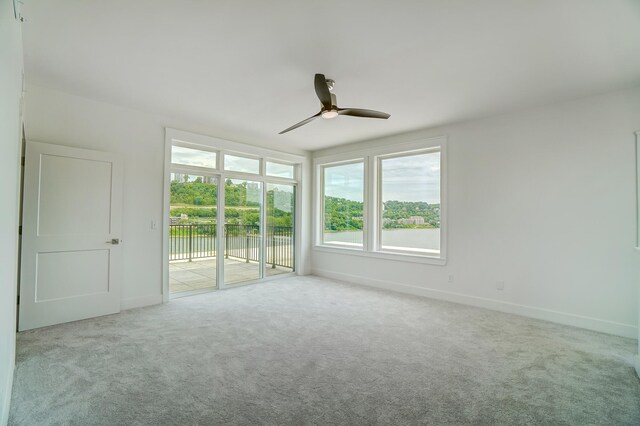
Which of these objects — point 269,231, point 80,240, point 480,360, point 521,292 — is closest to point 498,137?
point 521,292

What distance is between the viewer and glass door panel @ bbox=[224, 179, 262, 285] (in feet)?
17.4

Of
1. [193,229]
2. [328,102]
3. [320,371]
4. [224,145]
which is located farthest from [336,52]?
[193,229]

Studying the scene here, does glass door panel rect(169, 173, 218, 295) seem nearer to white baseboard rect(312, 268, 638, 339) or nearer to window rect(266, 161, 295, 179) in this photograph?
window rect(266, 161, 295, 179)

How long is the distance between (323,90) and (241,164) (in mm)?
3021

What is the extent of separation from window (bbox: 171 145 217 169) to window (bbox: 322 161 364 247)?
2411 millimetres

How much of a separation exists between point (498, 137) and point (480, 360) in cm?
299

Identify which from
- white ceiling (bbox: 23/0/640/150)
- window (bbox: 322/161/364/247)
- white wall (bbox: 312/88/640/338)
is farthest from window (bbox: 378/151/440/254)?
white ceiling (bbox: 23/0/640/150)

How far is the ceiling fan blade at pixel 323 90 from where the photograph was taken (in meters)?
2.76

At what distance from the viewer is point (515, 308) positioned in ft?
13.2

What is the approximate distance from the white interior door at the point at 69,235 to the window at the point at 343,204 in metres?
3.76

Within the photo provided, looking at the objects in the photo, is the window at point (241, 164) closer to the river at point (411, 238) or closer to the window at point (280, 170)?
the window at point (280, 170)

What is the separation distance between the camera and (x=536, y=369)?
2555 mm

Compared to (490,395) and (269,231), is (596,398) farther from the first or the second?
(269,231)

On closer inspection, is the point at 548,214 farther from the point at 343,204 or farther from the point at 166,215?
the point at 166,215
